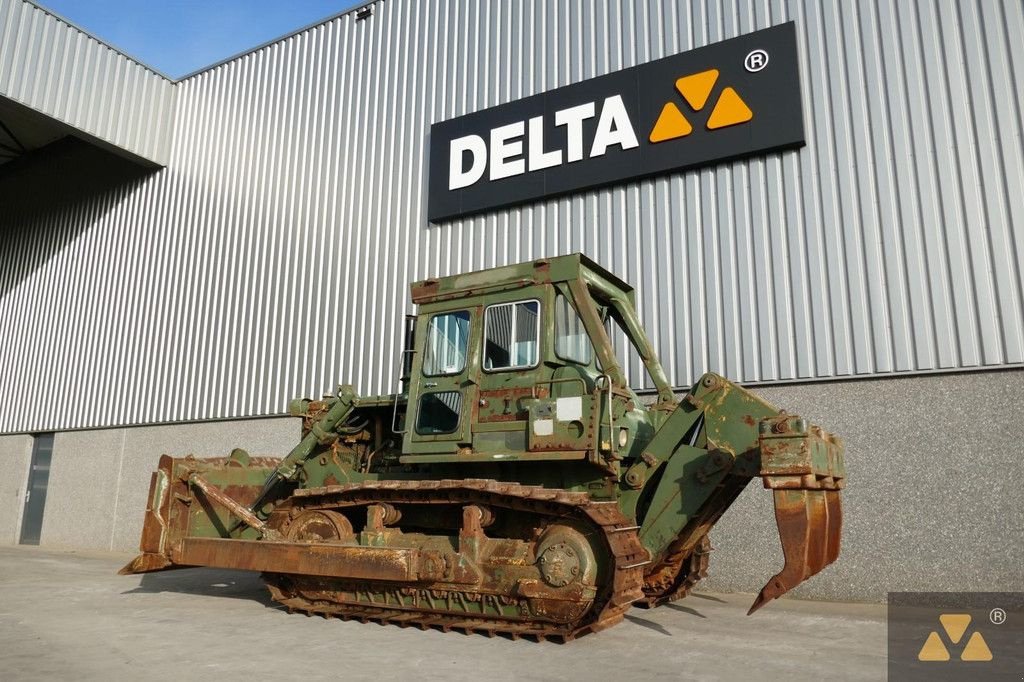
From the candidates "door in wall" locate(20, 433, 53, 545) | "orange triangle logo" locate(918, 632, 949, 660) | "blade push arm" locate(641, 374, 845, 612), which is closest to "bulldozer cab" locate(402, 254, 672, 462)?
"blade push arm" locate(641, 374, 845, 612)

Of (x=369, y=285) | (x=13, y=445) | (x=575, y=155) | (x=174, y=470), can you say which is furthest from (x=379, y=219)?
(x=13, y=445)

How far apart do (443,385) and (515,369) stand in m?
0.83

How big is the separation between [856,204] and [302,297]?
1034 cm

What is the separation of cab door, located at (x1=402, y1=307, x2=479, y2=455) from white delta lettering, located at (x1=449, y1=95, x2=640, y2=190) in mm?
5624

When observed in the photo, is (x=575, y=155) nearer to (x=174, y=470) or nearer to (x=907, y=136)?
(x=907, y=136)

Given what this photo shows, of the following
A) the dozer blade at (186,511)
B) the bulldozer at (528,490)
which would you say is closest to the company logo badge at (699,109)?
the bulldozer at (528,490)

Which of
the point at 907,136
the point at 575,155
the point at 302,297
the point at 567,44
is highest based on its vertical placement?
the point at 567,44

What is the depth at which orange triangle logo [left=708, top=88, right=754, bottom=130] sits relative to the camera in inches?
419

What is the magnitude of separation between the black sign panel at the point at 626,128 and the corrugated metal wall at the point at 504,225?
0.30m

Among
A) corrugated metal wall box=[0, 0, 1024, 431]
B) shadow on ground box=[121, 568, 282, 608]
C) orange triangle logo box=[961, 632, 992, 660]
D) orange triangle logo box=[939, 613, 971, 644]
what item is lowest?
shadow on ground box=[121, 568, 282, 608]

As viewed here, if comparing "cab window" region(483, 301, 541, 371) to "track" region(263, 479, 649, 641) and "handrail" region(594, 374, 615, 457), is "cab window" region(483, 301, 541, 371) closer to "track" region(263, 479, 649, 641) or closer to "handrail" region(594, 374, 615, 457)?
"handrail" region(594, 374, 615, 457)

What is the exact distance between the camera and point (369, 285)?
13852 mm

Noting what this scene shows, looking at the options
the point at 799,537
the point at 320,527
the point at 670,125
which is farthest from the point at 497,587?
the point at 670,125

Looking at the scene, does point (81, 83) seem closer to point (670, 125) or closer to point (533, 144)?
point (533, 144)
